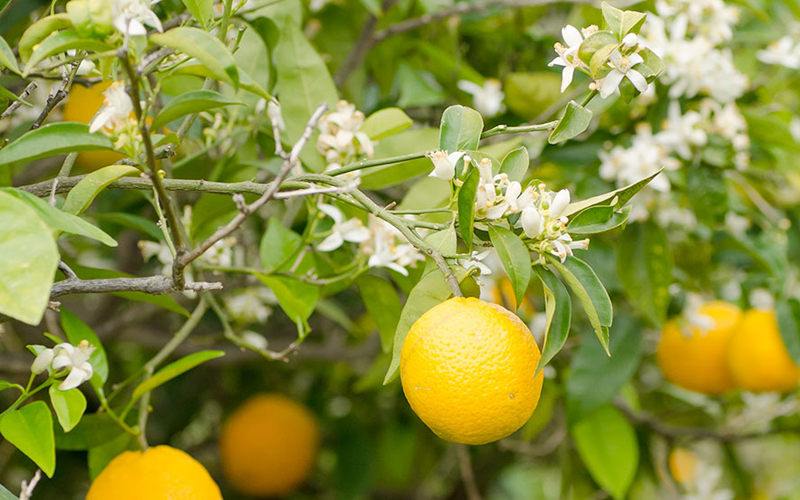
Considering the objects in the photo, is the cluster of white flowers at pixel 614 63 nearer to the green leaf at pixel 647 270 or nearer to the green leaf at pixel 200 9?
the green leaf at pixel 200 9

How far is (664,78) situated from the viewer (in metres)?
1.06

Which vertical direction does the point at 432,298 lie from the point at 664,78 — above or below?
above

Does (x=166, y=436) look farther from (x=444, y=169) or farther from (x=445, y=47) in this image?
(x=444, y=169)

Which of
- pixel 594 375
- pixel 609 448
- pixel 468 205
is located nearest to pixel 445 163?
pixel 468 205

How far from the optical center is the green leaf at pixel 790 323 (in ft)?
3.67

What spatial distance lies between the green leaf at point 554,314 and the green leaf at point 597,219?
0.13ft

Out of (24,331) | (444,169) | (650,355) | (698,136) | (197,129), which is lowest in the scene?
(650,355)

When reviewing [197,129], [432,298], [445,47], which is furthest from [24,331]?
[432,298]

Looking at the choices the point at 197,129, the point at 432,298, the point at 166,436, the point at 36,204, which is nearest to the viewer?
the point at 36,204

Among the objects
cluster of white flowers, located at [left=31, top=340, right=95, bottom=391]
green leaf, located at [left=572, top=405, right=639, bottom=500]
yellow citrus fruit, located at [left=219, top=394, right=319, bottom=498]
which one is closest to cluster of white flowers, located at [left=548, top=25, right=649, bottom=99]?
cluster of white flowers, located at [left=31, top=340, right=95, bottom=391]

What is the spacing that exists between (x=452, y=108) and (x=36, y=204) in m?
0.31

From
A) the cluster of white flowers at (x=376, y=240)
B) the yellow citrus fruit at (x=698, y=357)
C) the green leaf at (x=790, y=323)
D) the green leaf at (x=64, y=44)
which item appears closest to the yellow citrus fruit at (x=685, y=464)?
the yellow citrus fruit at (x=698, y=357)

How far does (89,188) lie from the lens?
1.68 feet

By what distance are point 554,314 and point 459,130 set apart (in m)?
0.16
